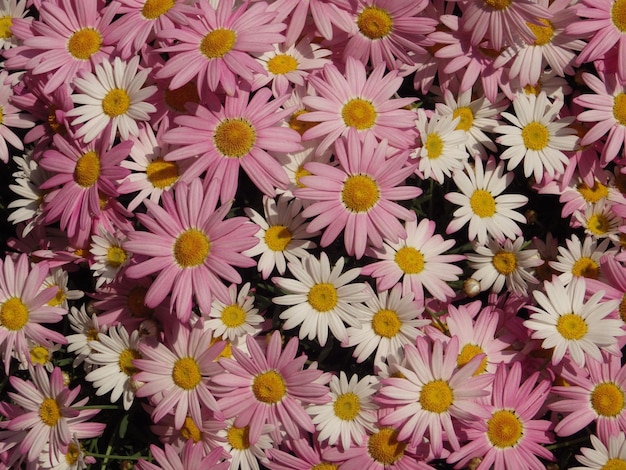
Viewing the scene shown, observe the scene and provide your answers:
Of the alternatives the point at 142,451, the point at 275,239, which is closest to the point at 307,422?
the point at 275,239

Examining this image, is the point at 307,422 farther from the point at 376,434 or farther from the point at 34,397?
the point at 34,397

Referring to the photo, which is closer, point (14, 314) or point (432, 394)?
point (432, 394)

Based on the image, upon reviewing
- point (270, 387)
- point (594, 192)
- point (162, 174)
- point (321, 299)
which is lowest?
point (270, 387)

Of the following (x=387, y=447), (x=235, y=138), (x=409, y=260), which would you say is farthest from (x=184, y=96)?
(x=387, y=447)

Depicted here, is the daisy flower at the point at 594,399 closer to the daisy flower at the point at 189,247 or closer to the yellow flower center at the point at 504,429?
the yellow flower center at the point at 504,429

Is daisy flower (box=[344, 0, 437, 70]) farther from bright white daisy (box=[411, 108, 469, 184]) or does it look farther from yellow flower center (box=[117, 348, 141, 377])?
yellow flower center (box=[117, 348, 141, 377])

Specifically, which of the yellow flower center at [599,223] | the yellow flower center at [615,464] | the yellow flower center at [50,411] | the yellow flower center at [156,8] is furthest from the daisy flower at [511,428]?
the yellow flower center at [156,8]

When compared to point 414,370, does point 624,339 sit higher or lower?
higher

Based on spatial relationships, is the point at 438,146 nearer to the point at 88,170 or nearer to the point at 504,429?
the point at 504,429
